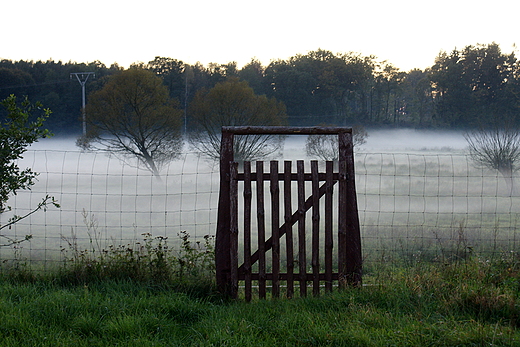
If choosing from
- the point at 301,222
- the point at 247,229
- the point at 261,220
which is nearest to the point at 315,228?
the point at 301,222

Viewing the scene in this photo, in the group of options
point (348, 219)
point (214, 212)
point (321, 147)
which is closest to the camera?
point (348, 219)

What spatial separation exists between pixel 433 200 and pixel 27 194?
22820 millimetres

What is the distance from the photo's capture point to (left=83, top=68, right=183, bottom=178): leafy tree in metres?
33.5

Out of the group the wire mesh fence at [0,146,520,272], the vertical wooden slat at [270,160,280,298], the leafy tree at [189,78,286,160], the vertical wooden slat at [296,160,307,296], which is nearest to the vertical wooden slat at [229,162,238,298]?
the vertical wooden slat at [270,160,280,298]

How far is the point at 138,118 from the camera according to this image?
33.6 metres

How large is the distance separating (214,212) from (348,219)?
55.7ft

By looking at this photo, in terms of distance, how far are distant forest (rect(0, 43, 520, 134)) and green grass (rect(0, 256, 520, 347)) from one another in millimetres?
41794

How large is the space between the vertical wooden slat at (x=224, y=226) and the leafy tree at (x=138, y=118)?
2756cm

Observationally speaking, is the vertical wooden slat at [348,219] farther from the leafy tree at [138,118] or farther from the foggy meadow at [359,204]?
the leafy tree at [138,118]

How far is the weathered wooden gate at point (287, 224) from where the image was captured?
19.9 ft

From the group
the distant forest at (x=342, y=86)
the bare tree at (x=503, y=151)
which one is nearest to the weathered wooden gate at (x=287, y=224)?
the bare tree at (x=503, y=151)

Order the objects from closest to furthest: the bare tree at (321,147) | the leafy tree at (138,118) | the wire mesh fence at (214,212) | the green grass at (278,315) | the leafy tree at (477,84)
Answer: the green grass at (278,315) < the wire mesh fence at (214,212) < the leafy tree at (138,118) < the bare tree at (321,147) < the leafy tree at (477,84)

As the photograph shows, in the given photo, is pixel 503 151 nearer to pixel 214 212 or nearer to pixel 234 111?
pixel 214 212

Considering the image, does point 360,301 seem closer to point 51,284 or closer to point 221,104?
point 51,284
